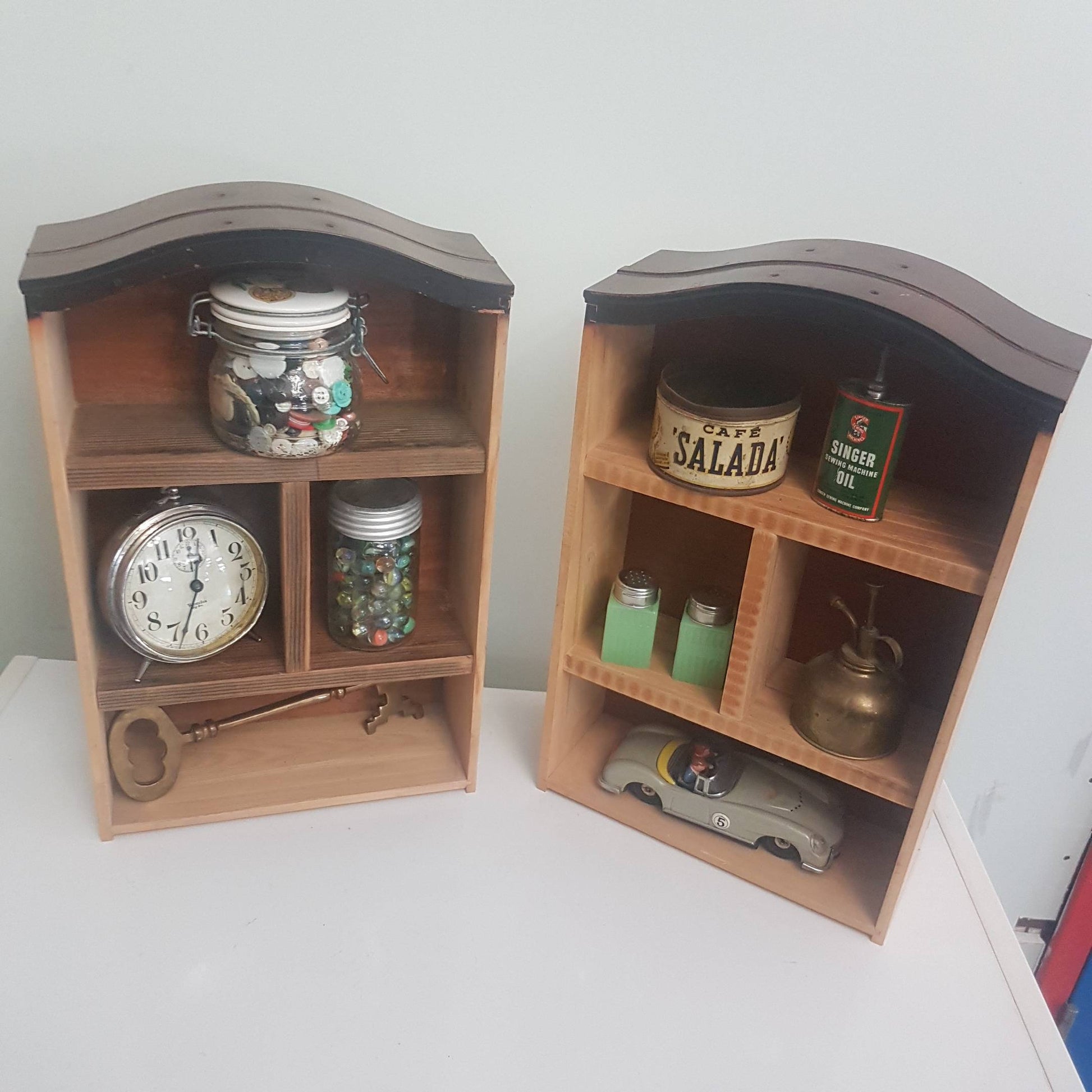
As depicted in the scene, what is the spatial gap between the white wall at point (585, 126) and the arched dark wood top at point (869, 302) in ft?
0.54

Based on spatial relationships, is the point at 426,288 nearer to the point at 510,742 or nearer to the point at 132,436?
the point at 132,436

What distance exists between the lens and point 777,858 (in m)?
0.92

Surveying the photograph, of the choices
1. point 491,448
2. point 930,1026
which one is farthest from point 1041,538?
point 491,448

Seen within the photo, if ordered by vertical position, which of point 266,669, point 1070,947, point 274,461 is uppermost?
point 274,461

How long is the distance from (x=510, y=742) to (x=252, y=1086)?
445 millimetres

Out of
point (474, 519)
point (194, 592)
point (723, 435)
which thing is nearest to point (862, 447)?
point (723, 435)

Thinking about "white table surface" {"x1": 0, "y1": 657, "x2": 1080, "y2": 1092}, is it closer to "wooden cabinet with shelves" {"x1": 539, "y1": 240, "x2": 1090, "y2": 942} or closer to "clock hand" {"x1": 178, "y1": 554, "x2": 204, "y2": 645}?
"wooden cabinet with shelves" {"x1": 539, "y1": 240, "x2": 1090, "y2": 942}

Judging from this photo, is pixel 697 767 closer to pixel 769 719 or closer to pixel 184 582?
pixel 769 719

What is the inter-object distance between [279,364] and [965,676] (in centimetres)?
59

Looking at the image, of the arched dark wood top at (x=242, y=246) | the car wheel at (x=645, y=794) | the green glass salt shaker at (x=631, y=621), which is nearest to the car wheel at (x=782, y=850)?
the car wheel at (x=645, y=794)

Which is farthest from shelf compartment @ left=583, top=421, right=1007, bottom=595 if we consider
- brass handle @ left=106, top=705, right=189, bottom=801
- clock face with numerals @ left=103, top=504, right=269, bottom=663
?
brass handle @ left=106, top=705, right=189, bottom=801

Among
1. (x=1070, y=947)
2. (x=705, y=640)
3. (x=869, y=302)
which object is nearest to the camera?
(x=869, y=302)

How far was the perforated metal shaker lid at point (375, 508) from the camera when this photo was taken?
2.87 ft

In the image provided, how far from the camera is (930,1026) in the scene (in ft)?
2.54
